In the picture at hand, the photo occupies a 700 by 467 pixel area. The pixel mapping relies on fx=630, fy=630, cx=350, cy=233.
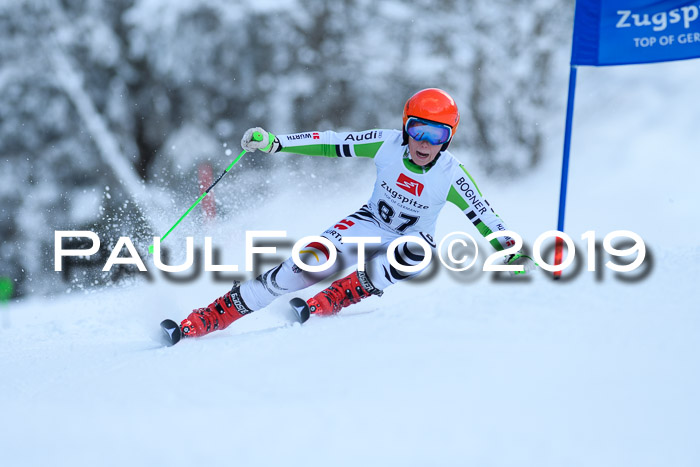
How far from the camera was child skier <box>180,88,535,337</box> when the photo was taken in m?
3.53

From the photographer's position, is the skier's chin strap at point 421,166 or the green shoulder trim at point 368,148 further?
the green shoulder trim at point 368,148

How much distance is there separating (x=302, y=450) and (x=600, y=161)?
8344mm

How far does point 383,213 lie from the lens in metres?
3.82

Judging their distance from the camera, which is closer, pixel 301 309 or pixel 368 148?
pixel 301 309

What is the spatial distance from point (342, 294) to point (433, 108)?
126 centimetres

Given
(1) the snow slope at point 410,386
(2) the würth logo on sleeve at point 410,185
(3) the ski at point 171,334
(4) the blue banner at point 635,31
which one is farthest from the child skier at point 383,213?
(4) the blue banner at point 635,31

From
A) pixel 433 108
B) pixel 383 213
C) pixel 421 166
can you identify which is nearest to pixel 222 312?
pixel 383 213

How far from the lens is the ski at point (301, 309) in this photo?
356 cm

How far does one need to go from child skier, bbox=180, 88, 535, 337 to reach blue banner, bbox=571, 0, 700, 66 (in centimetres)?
109

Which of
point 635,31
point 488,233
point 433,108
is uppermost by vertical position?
point 635,31

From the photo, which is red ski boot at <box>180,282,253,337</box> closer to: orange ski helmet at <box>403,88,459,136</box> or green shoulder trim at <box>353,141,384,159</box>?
green shoulder trim at <box>353,141,384,159</box>

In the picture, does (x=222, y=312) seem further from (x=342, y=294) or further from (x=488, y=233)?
(x=488, y=233)

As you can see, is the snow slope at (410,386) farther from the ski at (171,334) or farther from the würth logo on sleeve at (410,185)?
the würth logo on sleeve at (410,185)

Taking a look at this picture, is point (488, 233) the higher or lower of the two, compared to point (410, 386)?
higher
